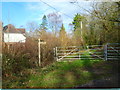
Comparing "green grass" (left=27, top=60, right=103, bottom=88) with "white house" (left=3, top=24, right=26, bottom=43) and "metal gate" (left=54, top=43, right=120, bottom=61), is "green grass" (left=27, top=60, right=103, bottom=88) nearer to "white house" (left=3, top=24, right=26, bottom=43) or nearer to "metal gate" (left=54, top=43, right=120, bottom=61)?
"white house" (left=3, top=24, right=26, bottom=43)

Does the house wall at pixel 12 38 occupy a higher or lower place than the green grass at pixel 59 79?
higher

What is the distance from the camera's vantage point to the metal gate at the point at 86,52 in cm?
834

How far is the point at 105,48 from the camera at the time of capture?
8531 mm

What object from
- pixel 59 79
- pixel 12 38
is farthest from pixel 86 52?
pixel 59 79

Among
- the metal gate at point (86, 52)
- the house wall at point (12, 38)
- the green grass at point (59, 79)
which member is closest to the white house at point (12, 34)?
the house wall at point (12, 38)

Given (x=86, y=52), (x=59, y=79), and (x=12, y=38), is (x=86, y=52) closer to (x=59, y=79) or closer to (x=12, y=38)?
(x=12, y=38)

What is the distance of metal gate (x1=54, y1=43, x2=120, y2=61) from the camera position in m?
8.34

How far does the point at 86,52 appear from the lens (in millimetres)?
9367

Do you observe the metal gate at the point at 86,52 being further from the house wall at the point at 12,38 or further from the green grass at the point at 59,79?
the green grass at the point at 59,79

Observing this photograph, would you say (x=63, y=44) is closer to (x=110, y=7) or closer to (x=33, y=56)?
(x=33, y=56)

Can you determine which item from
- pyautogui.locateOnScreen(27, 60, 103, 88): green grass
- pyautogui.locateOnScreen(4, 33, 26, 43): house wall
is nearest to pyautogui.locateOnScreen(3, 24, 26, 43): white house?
pyautogui.locateOnScreen(4, 33, 26, 43): house wall

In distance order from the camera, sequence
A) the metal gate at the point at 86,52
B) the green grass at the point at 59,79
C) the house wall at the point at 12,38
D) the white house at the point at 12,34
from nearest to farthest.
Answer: the green grass at the point at 59,79
the house wall at the point at 12,38
the white house at the point at 12,34
the metal gate at the point at 86,52

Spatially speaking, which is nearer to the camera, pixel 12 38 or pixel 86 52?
pixel 12 38

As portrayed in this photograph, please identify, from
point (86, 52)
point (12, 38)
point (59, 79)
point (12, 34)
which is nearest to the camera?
point (59, 79)
